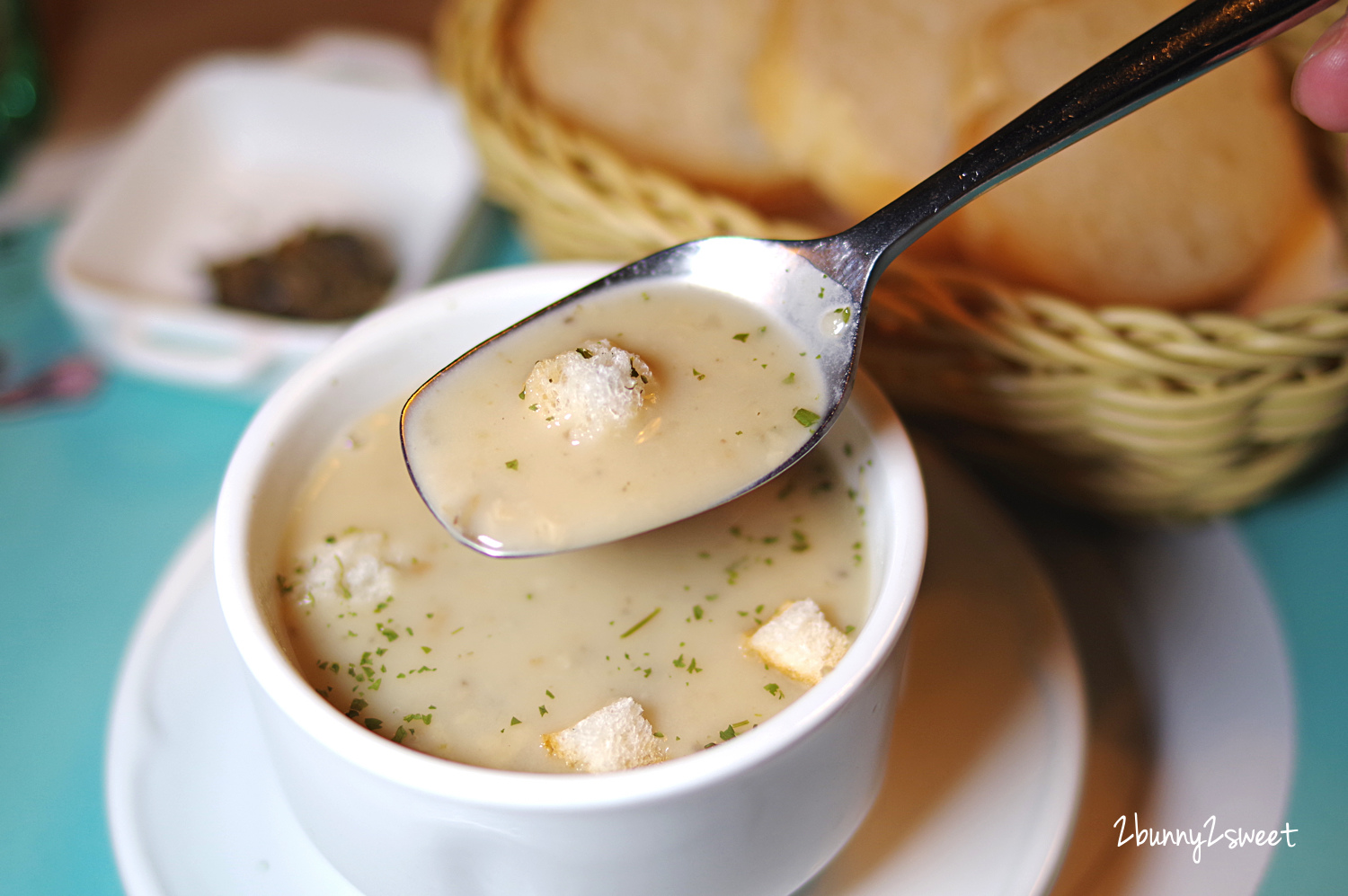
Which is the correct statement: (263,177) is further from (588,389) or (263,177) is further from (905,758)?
(905,758)

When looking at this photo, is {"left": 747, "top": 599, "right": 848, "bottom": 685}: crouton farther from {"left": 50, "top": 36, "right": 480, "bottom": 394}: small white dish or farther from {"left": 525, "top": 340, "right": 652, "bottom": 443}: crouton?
{"left": 50, "top": 36, "right": 480, "bottom": 394}: small white dish

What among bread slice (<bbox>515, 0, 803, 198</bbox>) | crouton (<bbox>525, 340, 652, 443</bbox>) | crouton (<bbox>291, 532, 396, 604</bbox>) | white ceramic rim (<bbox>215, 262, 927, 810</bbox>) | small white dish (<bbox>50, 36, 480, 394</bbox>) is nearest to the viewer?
white ceramic rim (<bbox>215, 262, 927, 810</bbox>)

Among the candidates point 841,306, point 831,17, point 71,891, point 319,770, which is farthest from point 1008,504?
point 71,891

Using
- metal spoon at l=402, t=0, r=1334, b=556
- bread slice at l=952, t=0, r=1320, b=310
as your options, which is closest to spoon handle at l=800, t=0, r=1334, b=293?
metal spoon at l=402, t=0, r=1334, b=556

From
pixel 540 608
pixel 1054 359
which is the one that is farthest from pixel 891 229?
pixel 540 608

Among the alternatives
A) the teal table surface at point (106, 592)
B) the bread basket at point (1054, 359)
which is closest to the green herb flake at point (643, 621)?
the bread basket at point (1054, 359)
